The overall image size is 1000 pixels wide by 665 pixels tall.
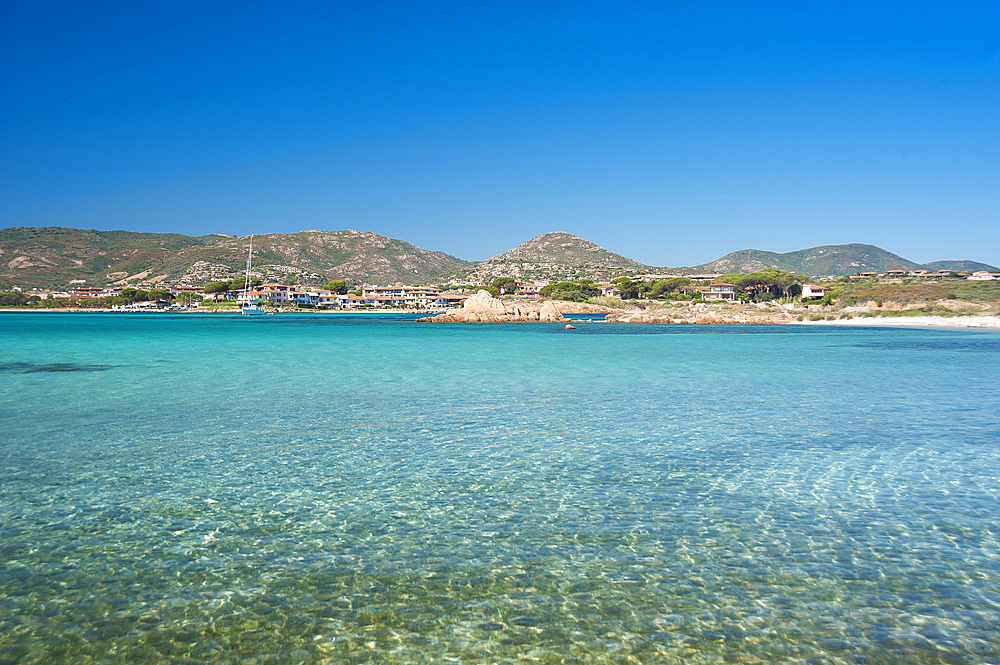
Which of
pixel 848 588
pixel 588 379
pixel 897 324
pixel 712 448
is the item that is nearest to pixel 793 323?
pixel 897 324

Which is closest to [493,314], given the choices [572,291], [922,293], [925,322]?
[572,291]

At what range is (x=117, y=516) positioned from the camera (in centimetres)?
737

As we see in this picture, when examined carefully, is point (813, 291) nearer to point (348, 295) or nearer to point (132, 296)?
point (348, 295)

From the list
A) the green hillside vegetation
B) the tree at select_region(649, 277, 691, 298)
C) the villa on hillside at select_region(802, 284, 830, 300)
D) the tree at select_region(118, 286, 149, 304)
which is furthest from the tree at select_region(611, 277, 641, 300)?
the tree at select_region(118, 286, 149, 304)

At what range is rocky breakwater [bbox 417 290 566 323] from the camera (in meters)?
99.4

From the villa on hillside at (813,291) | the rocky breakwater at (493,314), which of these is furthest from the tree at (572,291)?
the villa on hillside at (813,291)

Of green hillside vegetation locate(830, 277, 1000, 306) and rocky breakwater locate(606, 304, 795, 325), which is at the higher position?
green hillside vegetation locate(830, 277, 1000, 306)

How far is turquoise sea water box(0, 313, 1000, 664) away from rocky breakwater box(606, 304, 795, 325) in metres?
76.5

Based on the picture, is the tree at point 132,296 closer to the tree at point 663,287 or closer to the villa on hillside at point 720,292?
the tree at point 663,287

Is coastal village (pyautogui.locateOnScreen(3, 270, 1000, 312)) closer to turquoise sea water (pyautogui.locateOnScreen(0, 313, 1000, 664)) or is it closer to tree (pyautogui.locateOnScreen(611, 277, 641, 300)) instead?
tree (pyautogui.locateOnScreen(611, 277, 641, 300))

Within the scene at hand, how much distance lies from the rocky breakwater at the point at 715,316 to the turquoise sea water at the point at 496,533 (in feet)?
251

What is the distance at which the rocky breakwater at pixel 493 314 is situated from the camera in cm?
9944

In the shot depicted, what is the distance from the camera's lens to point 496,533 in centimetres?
693

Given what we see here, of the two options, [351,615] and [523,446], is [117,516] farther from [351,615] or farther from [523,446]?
[523,446]
